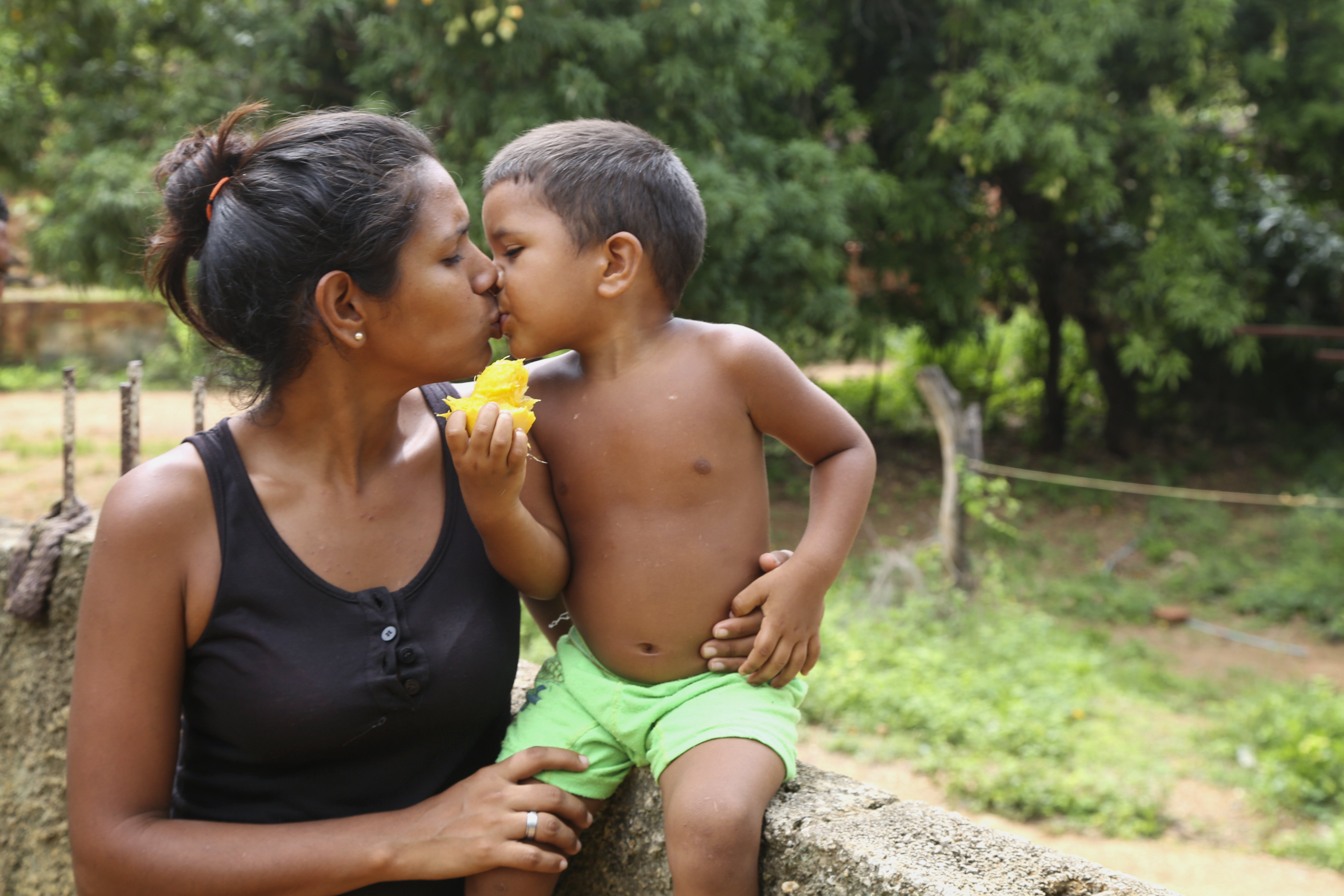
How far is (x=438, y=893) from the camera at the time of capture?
1659mm

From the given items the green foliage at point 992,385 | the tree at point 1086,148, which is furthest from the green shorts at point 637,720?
the green foliage at point 992,385

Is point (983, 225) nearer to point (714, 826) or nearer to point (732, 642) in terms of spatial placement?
point (732, 642)

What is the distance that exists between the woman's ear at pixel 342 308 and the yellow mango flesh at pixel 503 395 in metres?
0.17

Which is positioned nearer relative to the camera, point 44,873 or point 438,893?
point 438,893

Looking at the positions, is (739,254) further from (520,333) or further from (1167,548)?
(520,333)

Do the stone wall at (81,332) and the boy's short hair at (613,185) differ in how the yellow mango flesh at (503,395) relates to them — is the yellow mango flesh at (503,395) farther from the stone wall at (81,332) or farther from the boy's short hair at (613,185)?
the stone wall at (81,332)

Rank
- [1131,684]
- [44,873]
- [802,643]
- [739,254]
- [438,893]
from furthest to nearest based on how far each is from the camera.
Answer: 1. [739,254]
2. [1131,684]
3. [44,873]
4. [802,643]
5. [438,893]

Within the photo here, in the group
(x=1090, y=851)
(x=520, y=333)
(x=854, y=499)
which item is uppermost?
(x=520, y=333)

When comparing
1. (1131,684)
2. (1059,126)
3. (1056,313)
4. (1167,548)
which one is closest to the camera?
(1131,684)

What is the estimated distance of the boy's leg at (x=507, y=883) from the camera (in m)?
1.60

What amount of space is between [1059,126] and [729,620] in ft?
25.3

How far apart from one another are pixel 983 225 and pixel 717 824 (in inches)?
396

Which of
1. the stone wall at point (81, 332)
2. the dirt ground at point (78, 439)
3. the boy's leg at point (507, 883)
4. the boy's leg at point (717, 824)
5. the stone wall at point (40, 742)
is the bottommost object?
the stone wall at point (81, 332)

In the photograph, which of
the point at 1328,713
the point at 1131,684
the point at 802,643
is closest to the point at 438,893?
the point at 802,643
